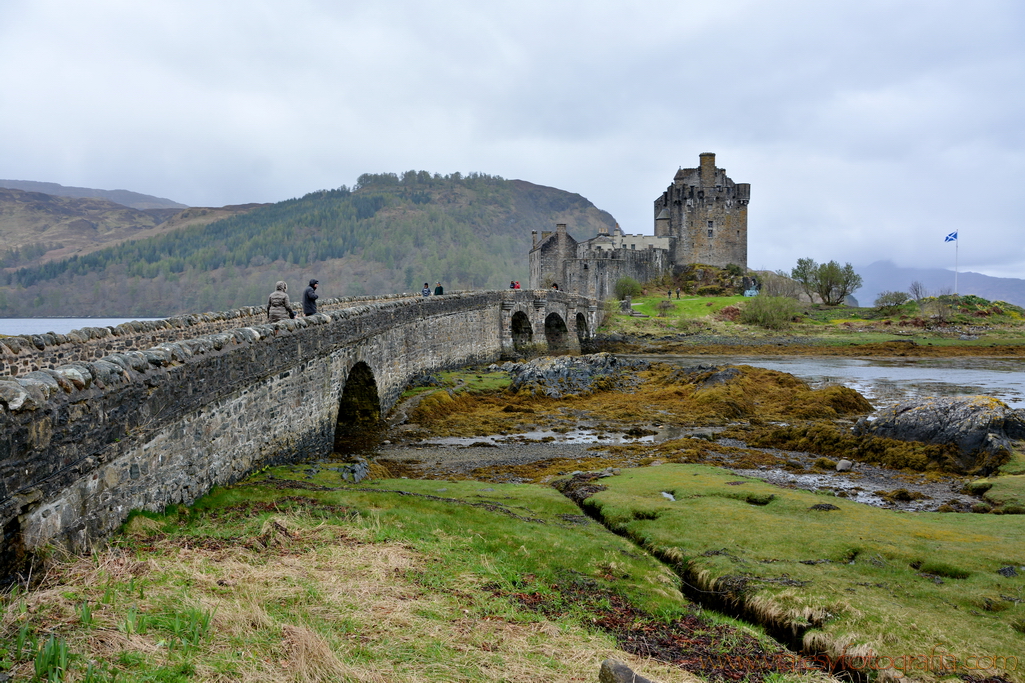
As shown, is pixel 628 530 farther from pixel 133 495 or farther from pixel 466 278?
pixel 466 278

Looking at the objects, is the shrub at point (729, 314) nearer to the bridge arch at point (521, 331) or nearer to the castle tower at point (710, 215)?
the castle tower at point (710, 215)

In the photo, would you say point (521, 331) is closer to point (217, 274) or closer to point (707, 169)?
point (707, 169)

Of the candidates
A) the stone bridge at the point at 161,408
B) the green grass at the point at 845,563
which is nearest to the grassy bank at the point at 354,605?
the stone bridge at the point at 161,408

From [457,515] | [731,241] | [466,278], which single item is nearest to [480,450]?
[457,515]

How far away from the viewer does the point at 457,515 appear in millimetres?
10945

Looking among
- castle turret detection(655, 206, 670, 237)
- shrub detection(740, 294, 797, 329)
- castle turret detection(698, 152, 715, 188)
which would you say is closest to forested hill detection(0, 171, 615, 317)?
castle turret detection(655, 206, 670, 237)

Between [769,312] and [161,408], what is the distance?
2584 inches

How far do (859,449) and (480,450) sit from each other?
1079 centimetres

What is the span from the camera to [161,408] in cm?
913

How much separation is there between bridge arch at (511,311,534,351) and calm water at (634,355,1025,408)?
37.6ft

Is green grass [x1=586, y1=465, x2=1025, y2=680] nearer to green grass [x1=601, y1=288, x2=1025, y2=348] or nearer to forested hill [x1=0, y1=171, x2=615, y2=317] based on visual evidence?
green grass [x1=601, y1=288, x2=1025, y2=348]

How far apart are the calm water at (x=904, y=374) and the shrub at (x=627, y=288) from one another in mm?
26748

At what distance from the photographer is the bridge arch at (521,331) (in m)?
48.3

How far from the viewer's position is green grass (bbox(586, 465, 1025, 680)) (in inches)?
280
